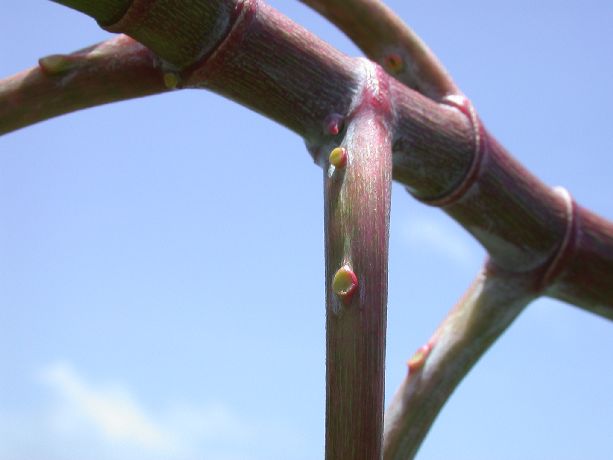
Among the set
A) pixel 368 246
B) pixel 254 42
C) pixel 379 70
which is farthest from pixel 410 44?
pixel 368 246

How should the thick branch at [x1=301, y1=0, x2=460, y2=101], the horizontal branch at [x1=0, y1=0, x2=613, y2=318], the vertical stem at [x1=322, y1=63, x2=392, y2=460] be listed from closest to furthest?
the vertical stem at [x1=322, y1=63, x2=392, y2=460]
the horizontal branch at [x1=0, y1=0, x2=613, y2=318]
the thick branch at [x1=301, y1=0, x2=460, y2=101]

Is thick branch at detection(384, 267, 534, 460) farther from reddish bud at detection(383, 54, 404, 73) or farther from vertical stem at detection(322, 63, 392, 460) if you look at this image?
vertical stem at detection(322, 63, 392, 460)

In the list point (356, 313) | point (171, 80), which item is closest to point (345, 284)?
point (356, 313)

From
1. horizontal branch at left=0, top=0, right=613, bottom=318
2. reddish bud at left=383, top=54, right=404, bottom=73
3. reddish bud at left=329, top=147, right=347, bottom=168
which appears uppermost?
reddish bud at left=383, top=54, right=404, bottom=73

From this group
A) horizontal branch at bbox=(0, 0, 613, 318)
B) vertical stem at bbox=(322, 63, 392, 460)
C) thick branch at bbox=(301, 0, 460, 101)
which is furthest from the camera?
thick branch at bbox=(301, 0, 460, 101)

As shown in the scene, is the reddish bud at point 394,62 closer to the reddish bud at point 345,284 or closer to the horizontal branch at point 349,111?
the horizontal branch at point 349,111

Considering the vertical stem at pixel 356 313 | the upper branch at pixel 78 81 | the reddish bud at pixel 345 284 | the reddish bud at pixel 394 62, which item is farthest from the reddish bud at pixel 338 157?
the reddish bud at pixel 394 62

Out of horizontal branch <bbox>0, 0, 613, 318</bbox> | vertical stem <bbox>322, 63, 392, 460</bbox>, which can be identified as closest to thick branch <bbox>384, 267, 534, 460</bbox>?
horizontal branch <bbox>0, 0, 613, 318</bbox>

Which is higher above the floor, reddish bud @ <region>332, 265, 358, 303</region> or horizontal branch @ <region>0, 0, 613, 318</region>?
horizontal branch @ <region>0, 0, 613, 318</region>
